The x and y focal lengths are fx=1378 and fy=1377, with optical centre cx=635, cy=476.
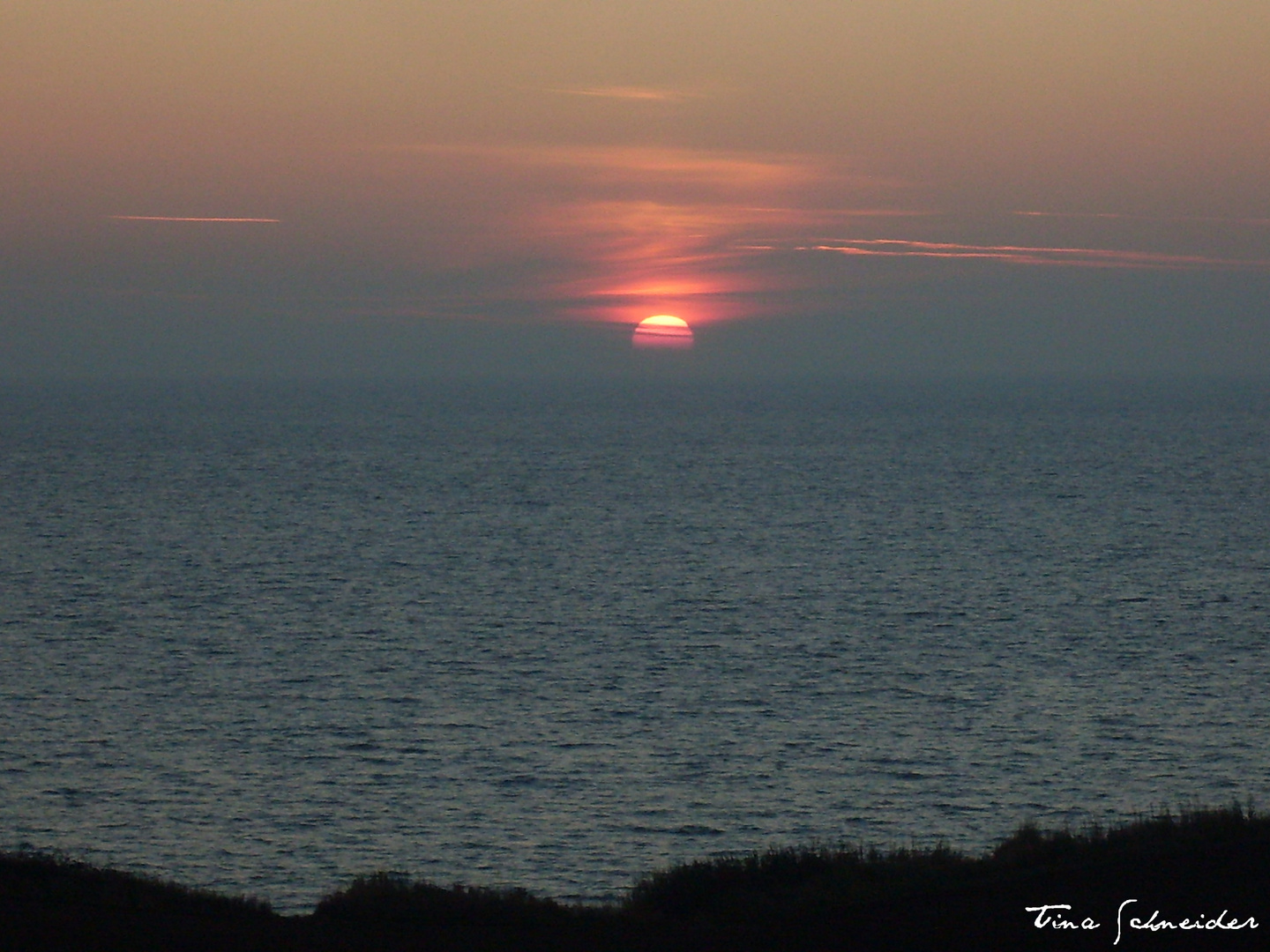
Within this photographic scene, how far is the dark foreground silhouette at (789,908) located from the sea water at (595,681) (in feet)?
38.4

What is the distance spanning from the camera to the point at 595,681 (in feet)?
184

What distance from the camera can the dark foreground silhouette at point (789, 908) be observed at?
17703 millimetres

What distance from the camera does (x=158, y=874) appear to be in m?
34.6

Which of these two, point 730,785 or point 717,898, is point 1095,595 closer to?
point 730,785

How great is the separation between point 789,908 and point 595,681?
3617 cm
